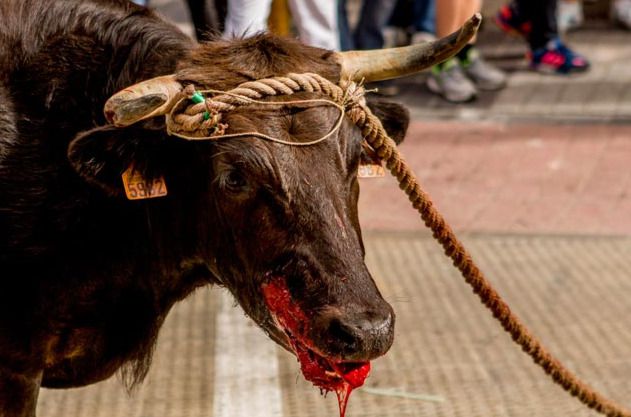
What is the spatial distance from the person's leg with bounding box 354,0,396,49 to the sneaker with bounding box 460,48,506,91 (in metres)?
0.64

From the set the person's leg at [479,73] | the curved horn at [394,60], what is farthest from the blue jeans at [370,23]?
the curved horn at [394,60]

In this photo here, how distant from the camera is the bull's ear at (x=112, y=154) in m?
3.42

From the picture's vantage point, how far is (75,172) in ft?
11.8

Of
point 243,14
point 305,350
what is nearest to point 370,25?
point 243,14

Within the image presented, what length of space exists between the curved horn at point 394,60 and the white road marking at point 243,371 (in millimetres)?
1593

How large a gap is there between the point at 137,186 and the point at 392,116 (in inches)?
35.1

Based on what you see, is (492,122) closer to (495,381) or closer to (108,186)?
(495,381)

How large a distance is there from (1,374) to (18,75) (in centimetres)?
93

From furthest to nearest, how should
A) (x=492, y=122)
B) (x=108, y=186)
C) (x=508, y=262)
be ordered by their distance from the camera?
(x=492, y=122) → (x=508, y=262) → (x=108, y=186)

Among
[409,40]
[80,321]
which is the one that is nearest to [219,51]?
[80,321]

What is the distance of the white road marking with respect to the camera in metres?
4.65

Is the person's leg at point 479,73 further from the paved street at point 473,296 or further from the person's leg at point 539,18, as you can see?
the person's leg at point 539,18

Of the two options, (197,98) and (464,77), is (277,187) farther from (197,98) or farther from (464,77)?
(464,77)

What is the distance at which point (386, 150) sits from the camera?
3580 mm
